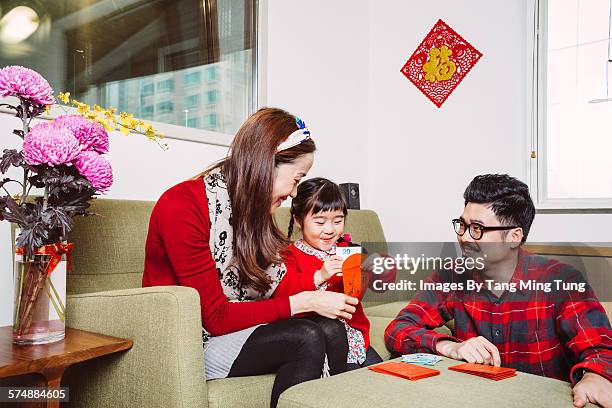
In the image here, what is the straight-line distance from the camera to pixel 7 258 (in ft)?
5.87

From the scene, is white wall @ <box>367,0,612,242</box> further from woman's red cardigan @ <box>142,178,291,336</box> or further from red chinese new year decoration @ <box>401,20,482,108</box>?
woman's red cardigan @ <box>142,178,291,336</box>

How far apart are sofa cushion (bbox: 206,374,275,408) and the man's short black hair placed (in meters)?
0.82

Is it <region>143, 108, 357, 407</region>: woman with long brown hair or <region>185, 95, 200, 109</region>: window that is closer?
<region>143, 108, 357, 407</region>: woman with long brown hair

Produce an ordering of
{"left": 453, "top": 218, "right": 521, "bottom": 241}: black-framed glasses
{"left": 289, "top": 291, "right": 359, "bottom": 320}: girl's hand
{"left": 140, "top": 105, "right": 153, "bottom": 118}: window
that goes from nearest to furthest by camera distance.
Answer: {"left": 289, "top": 291, "right": 359, "bottom": 320}: girl's hand
{"left": 453, "top": 218, "right": 521, "bottom": 241}: black-framed glasses
{"left": 140, "top": 105, "right": 153, "bottom": 118}: window

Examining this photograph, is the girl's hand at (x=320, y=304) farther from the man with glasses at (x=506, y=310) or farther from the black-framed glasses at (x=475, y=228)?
the black-framed glasses at (x=475, y=228)

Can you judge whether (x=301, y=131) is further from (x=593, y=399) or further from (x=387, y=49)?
(x=387, y=49)

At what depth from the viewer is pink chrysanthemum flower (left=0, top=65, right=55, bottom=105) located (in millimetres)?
1284

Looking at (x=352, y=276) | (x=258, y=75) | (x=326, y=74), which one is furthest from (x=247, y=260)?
(x=326, y=74)

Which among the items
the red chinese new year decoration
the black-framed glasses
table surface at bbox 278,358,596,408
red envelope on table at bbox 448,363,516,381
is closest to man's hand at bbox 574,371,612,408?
table surface at bbox 278,358,596,408

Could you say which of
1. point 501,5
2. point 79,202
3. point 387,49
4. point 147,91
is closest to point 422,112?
point 387,49

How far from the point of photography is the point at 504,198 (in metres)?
1.64

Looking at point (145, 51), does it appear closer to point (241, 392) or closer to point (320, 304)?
point (320, 304)

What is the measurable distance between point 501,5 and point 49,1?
2286 millimetres

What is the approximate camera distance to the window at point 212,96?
248 cm
